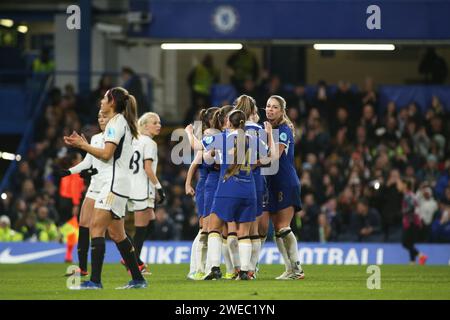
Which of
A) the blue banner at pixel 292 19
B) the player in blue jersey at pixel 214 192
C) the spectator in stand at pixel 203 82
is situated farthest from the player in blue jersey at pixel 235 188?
the spectator in stand at pixel 203 82

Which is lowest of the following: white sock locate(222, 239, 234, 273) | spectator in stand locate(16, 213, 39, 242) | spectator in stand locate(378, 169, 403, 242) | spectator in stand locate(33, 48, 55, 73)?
spectator in stand locate(16, 213, 39, 242)

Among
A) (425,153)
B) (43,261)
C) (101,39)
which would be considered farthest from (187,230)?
(101,39)

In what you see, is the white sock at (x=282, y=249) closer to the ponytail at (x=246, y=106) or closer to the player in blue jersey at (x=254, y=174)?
the player in blue jersey at (x=254, y=174)

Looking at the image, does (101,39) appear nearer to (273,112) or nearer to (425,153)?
(425,153)

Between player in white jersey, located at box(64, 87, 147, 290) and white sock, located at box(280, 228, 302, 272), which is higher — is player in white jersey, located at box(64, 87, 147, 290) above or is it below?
above

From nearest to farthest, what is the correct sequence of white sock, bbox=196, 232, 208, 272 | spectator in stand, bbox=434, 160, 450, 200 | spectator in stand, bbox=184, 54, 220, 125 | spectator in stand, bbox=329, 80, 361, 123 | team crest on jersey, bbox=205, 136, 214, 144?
team crest on jersey, bbox=205, 136, 214, 144, white sock, bbox=196, 232, 208, 272, spectator in stand, bbox=434, 160, 450, 200, spectator in stand, bbox=329, 80, 361, 123, spectator in stand, bbox=184, 54, 220, 125

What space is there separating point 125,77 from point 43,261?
21.4ft

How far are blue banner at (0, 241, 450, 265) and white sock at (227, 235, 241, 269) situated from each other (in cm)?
798

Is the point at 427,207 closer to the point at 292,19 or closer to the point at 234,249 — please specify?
the point at 292,19

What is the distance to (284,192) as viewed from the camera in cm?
1560

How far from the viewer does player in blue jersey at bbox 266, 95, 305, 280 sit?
15406 mm

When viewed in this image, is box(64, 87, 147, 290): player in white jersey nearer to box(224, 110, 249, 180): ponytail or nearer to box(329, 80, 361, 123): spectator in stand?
box(224, 110, 249, 180): ponytail

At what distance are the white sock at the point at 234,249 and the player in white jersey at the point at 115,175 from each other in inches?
90.9

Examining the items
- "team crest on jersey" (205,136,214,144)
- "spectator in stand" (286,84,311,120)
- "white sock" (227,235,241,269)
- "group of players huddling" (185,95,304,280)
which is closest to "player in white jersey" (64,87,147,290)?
"group of players huddling" (185,95,304,280)
